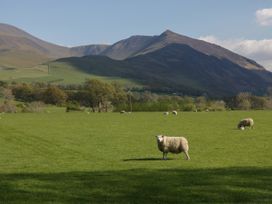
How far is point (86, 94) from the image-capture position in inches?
6727

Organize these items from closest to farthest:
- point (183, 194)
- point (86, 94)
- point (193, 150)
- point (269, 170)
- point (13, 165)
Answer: point (183, 194) < point (269, 170) < point (13, 165) < point (193, 150) < point (86, 94)

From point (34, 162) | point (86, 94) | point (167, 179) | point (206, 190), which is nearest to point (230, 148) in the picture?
point (34, 162)

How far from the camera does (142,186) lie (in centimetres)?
1825

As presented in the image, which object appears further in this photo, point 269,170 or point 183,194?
point 269,170

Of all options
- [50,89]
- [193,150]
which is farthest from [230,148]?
[50,89]

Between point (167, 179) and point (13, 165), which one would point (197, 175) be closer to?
point (167, 179)

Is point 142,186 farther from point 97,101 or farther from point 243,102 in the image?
point 243,102

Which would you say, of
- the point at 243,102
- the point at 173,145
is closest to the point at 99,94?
the point at 243,102

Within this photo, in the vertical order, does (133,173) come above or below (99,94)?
below

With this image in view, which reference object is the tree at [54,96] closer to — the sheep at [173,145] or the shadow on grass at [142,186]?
the sheep at [173,145]

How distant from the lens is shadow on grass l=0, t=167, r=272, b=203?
16078 mm

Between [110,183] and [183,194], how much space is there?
135 inches

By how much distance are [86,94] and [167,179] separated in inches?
5984

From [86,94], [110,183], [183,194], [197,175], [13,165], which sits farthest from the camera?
[86,94]
